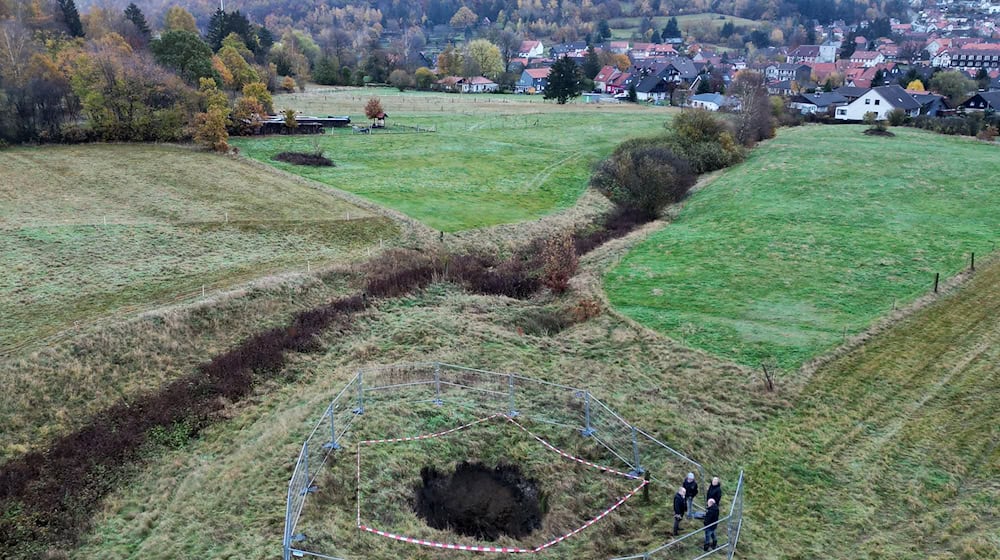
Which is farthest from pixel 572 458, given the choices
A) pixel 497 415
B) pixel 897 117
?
pixel 897 117

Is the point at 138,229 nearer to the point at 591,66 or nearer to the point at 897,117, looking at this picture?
the point at 897,117

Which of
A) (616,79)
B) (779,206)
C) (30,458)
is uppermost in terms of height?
(616,79)

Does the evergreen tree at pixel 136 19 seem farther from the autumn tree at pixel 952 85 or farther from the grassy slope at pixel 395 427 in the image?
the autumn tree at pixel 952 85

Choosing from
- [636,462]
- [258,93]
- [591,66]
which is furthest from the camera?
[591,66]

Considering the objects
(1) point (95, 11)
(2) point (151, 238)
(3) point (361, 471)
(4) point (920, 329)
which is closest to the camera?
(3) point (361, 471)

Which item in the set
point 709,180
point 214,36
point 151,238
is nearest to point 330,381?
point 151,238

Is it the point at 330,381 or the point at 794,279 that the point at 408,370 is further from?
the point at 794,279

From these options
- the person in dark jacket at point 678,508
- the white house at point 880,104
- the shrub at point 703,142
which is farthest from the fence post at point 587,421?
the white house at point 880,104
